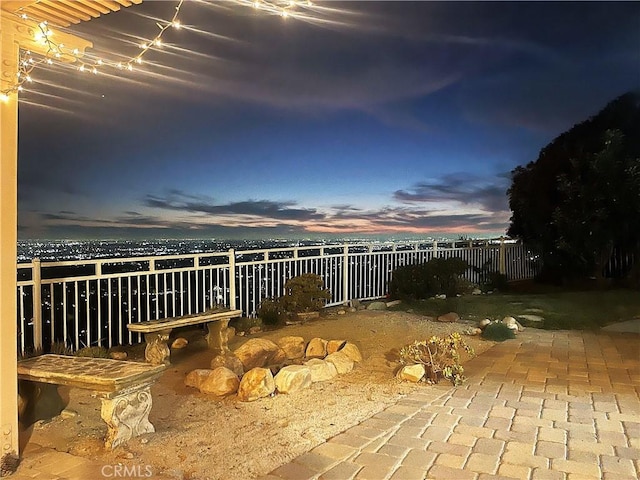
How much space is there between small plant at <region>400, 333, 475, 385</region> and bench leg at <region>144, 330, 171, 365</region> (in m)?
2.56

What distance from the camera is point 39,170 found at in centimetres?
1048

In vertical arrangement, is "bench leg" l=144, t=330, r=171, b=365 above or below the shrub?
below

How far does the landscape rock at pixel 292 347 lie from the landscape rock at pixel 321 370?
81 cm

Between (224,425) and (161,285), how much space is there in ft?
10.9

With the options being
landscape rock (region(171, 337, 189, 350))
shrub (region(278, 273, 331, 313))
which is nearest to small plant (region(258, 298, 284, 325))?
Result: shrub (region(278, 273, 331, 313))

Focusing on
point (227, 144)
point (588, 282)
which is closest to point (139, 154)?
point (227, 144)

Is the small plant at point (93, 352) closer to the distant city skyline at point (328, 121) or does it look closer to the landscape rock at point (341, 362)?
the landscape rock at point (341, 362)

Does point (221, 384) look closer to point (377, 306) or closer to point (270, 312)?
point (270, 312)

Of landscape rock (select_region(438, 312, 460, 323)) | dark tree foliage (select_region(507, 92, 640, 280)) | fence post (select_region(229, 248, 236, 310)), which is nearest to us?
fence post (select_region(229, 248, 236, 310))

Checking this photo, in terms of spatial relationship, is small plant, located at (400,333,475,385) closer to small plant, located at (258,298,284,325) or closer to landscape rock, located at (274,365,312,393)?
landscape rock, located at (274,365,312,393)

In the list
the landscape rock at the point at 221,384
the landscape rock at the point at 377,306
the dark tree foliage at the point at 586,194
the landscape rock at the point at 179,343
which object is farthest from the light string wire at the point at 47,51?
the dark tree foliage at the point at 586,194

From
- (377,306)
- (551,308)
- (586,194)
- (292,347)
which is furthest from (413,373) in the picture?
(586,194)

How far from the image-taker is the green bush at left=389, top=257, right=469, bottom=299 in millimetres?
9664

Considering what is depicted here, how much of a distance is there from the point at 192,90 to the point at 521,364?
27.9ft
